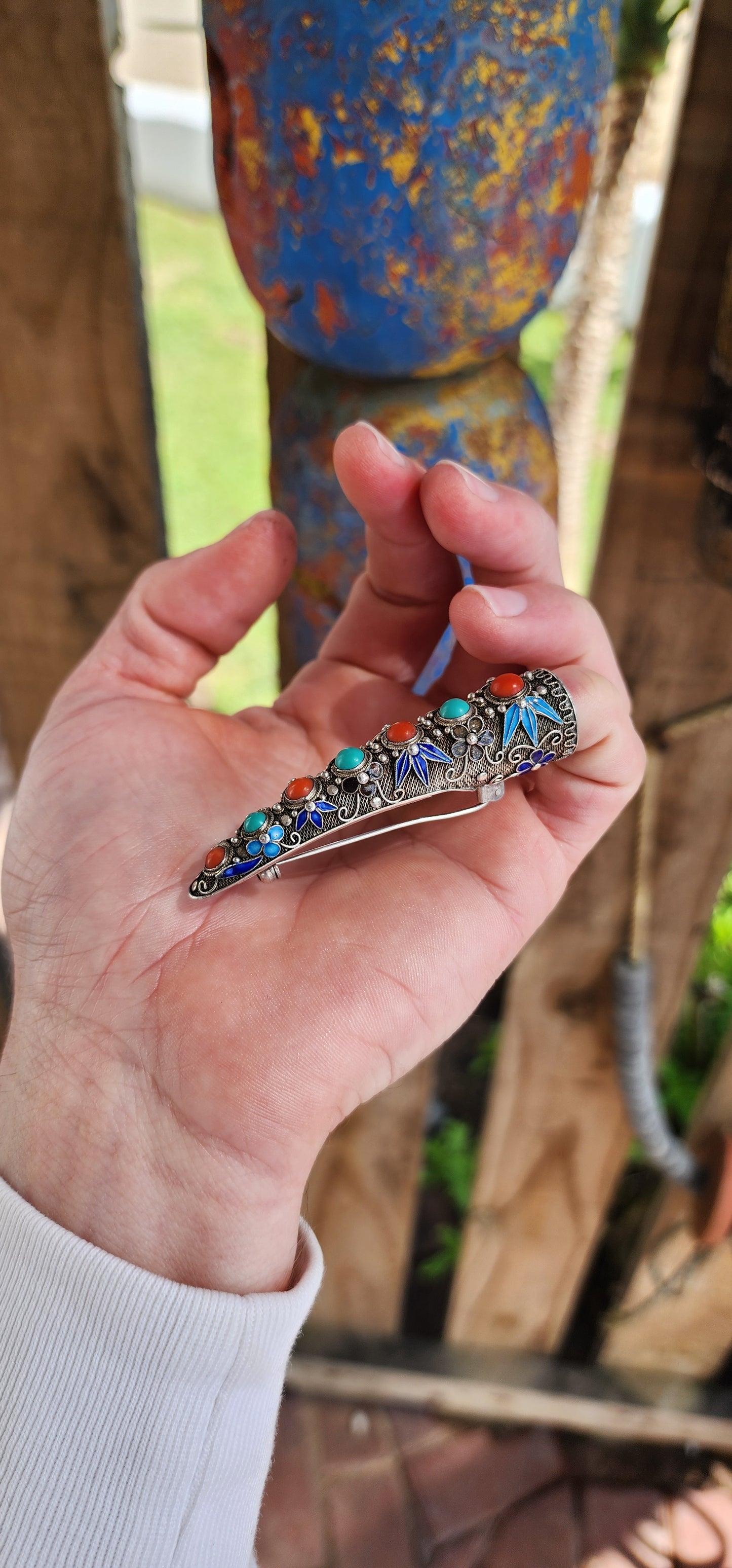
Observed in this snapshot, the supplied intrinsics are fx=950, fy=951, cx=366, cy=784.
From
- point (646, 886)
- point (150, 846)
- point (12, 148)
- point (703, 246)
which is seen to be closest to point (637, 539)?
point (703, 246)

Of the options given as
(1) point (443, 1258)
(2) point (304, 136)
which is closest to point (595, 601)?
(2) point (304, 136)

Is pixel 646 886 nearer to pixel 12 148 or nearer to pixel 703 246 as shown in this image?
pixel 703 246

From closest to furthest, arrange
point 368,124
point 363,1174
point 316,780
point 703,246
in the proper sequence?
point 368,124
point 316,780
point 703,246
point 363,1174

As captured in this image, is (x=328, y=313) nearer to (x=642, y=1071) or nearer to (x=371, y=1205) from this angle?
(x=642, y=1071)

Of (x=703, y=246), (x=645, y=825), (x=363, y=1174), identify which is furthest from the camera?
(x=363, y=1174)

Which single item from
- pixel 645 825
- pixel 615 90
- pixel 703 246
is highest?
pixel 615 90

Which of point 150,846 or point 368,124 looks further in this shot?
point 150,846

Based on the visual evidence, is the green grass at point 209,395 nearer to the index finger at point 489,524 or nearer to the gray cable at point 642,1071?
the gray cable at point 642,1071
